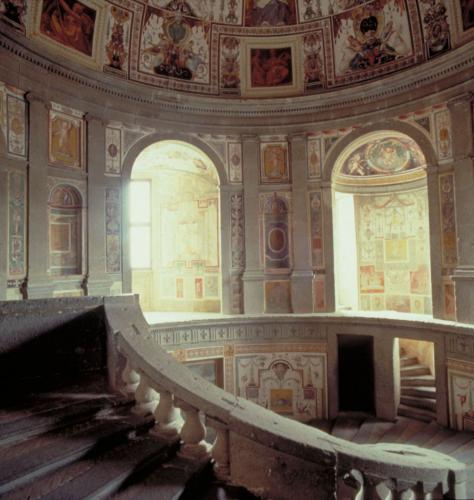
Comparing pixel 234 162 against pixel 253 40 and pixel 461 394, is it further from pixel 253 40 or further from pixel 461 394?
pixel 461 394

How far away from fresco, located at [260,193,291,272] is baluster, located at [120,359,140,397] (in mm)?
8891

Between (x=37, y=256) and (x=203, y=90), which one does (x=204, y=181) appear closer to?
(x=203, y=90)

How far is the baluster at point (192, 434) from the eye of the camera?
11.5ft

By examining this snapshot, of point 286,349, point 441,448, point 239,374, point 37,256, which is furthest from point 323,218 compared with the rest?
point 37,256

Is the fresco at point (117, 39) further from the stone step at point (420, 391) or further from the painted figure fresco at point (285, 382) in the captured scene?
the stone step at point (420, 391)

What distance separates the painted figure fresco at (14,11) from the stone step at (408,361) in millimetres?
13044

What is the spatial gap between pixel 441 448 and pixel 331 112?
885cm

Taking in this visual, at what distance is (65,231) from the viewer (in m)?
10.9

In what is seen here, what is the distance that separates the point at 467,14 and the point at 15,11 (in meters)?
10.1

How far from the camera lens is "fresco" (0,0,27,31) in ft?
30.4

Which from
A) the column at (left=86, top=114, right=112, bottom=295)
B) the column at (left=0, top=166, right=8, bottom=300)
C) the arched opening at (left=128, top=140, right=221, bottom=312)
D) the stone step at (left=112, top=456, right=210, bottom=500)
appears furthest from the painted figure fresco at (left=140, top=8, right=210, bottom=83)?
the stone step at (left=112, top=456, right=210, bottom=500)

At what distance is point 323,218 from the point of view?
12.6 meters

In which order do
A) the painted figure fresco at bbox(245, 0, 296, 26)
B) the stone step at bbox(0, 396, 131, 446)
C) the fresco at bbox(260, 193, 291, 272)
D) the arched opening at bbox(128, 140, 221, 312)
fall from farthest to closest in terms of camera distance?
the arched opening at bbox(128, 140, 221, 312) < the fresco at bbox(260, 193, 291, 272) < the painted figure fresco at bbox(245, 0, 296, 26) < the stone step at bbox(0, 396, 131, 446)

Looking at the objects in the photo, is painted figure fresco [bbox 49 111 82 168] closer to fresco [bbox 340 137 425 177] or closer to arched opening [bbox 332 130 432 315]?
arched opening [bbox 332 130 432 315]
